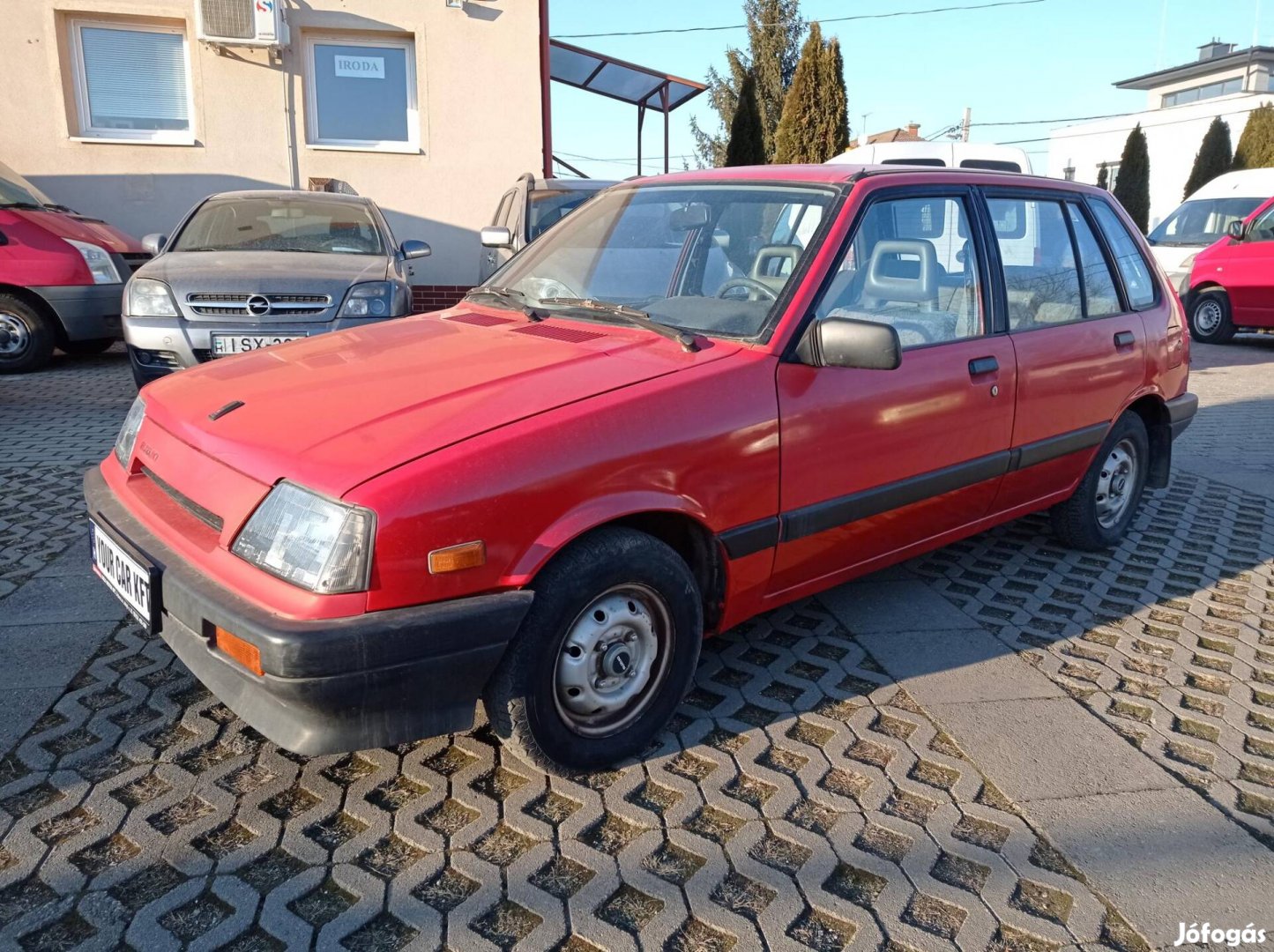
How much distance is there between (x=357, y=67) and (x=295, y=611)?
10.6 m

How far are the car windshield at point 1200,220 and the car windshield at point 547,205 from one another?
9.41 meters

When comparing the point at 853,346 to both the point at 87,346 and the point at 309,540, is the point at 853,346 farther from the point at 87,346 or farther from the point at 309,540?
the point at 87,346

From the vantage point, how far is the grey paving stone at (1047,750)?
270 centimetres

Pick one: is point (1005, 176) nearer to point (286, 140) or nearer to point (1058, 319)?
point (1058, 319)

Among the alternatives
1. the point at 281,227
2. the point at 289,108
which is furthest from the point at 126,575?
the point at 289,108

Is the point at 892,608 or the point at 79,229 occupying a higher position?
the point at 79,229

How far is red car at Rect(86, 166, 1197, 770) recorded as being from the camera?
2205mm

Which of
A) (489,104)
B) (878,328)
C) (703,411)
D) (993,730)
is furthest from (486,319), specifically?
(489,104)

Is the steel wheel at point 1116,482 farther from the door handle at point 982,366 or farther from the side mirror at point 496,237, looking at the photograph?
the side mirror at point 496,237

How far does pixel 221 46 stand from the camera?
10.5 m

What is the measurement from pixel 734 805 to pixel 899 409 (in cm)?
142

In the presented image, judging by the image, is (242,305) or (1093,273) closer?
(1093,273)

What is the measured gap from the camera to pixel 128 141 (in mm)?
10594

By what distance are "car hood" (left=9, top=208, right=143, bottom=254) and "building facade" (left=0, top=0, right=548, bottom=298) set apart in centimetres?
174
